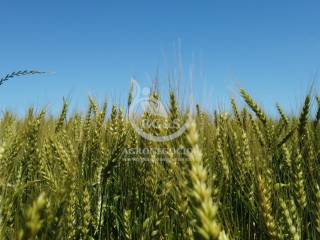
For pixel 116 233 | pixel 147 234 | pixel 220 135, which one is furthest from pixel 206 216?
pixel 220 135

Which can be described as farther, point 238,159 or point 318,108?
→ point 318,108

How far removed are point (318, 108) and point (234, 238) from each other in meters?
2.08

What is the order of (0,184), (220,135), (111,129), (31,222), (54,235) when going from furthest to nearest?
(111,129) < (220,135) < (0,184) < (54,235) < (31,222)

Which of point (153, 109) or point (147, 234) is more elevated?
point (153, 109)

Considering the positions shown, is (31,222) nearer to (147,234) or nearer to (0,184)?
(0,184)

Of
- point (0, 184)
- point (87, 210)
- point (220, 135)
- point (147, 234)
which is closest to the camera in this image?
point (0, 184)

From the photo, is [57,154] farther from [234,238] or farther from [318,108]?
[318,108]

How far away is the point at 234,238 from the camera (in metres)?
1.69

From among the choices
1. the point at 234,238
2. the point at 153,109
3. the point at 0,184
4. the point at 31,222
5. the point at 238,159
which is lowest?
the point at 31,222

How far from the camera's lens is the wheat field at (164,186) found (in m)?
1.28

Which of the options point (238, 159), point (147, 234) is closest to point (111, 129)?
point (238, 159)

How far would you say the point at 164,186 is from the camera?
1.96 m

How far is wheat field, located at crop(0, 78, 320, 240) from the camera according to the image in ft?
4.21

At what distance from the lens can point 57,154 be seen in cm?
255
